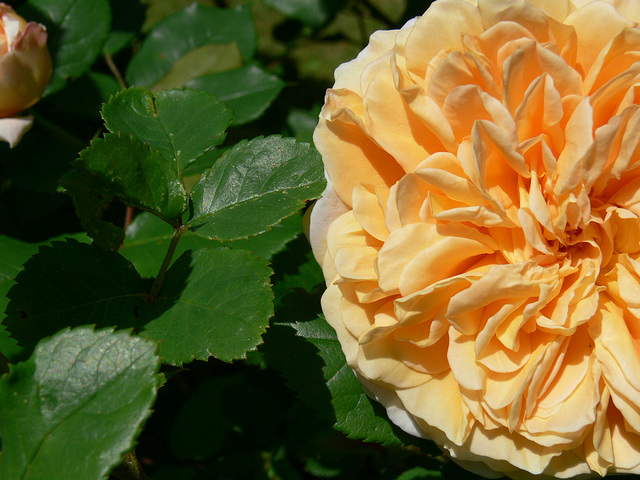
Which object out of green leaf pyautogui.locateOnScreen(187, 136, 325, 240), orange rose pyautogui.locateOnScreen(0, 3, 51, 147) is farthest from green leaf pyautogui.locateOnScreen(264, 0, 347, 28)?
green leaf pyautogui.locateOnScreen(187, 136, 325, 240)

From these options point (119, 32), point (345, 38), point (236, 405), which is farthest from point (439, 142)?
point (345, 38)

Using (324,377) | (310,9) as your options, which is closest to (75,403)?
(324,377)

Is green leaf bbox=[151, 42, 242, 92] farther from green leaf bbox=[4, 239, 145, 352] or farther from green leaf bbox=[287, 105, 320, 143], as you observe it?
green leaf bbox=[4, 239, 145, 352]

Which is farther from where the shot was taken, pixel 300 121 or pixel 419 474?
pixel 300 121

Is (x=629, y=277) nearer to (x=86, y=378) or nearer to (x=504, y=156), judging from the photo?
(x=504, y=156)

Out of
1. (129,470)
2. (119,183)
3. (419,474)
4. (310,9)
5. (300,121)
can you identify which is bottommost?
(419,474)

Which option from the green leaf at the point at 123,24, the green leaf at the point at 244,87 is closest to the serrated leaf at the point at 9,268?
the green leaf at the point at 244,87

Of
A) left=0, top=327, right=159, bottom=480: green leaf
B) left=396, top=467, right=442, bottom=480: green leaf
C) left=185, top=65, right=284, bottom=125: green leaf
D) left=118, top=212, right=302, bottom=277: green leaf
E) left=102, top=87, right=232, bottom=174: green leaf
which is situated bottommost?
left=396, top=467, right=442, bottom=480: green leaf

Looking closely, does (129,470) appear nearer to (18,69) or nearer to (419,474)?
(419,474)
